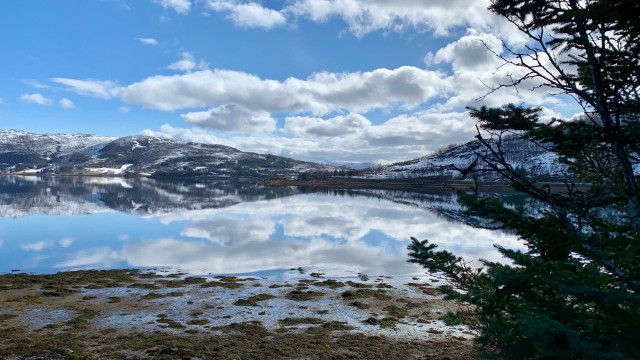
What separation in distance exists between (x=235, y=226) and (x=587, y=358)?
74.0 metres

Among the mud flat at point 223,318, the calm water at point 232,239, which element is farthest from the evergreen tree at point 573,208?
the calm water at point 232,239

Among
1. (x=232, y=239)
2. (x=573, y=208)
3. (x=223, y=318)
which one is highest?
(x=573, y=208)

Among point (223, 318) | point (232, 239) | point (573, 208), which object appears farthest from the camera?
point (232, 239)

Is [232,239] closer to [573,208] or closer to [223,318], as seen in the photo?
[223,318]

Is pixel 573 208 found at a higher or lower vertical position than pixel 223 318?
higher

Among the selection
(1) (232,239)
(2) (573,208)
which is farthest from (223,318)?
(1) (232,239)

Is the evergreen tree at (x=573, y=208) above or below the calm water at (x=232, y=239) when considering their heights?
above

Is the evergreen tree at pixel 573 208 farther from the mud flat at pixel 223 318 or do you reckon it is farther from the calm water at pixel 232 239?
the calm water at pixel 232 239

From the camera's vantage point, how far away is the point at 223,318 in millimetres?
27938

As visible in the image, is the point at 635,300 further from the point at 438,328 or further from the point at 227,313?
the point at 227,313

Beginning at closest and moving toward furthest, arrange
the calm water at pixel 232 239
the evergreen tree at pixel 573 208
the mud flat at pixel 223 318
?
1. the evergreen tree at pixel 573 208
2. the mud flat at pixel 223 318
3. the calm water at pixel 232 239

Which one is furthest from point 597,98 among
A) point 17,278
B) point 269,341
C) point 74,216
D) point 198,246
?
point 74,216

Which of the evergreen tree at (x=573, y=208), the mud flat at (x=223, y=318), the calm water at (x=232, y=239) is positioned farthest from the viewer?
the calm water at (x=232, y=239)

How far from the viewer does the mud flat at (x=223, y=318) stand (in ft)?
71.7
